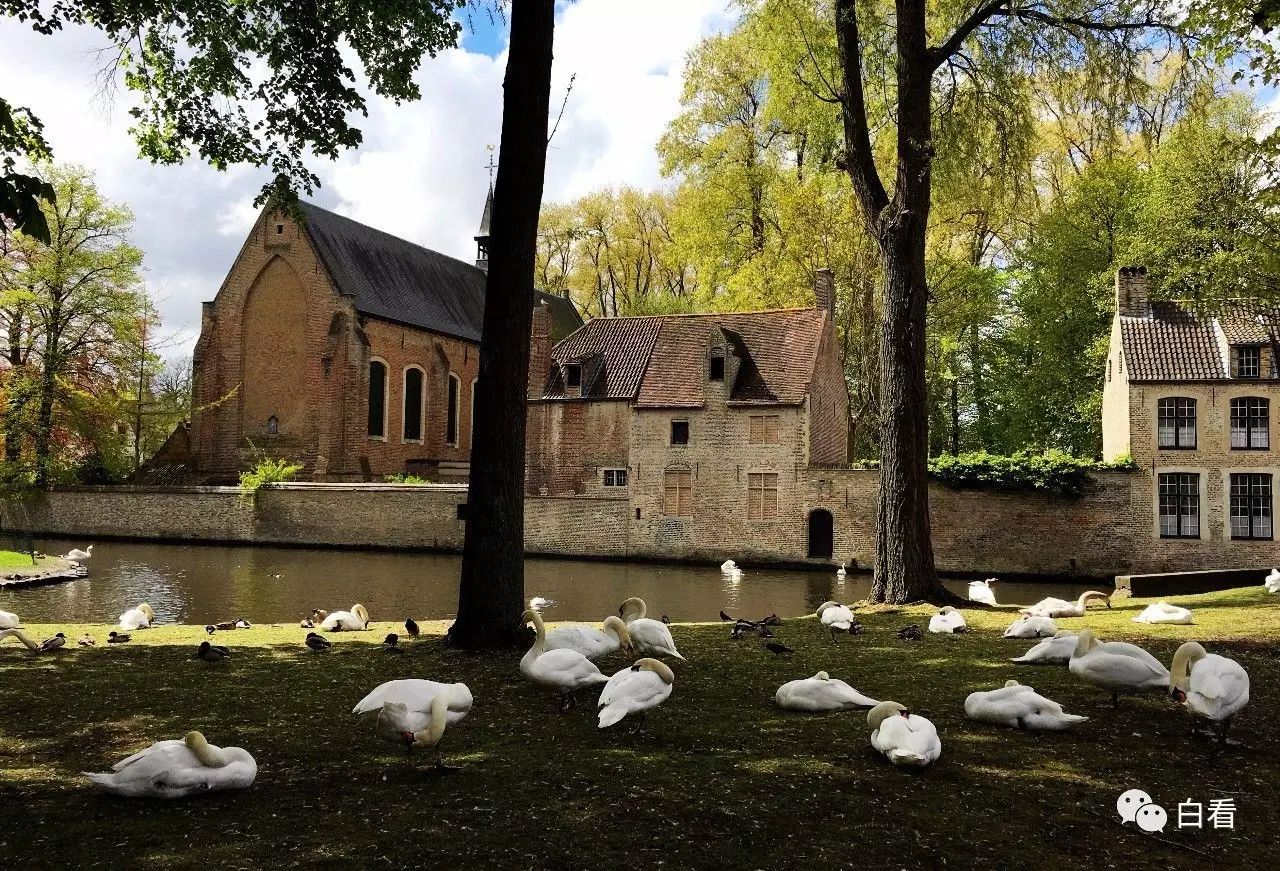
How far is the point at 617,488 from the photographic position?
1307 inches

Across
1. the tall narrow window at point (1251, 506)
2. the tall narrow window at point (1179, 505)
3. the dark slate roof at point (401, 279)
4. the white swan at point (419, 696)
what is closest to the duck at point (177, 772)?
the white swan at point (419, 696)

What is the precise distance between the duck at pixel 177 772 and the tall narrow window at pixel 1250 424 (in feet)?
95.1

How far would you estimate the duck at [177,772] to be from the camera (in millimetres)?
4129

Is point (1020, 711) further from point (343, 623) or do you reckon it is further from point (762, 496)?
point (762, 496)

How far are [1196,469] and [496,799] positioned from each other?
91.4 feet

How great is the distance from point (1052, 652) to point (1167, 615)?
332cm

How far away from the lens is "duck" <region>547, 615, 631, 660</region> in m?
6.70

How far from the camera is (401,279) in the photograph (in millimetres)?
47219

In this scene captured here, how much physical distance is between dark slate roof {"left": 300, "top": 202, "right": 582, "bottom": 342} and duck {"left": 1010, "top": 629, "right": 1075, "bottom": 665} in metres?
34.0

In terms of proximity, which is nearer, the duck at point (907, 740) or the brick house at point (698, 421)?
the duck at point (907, 740)

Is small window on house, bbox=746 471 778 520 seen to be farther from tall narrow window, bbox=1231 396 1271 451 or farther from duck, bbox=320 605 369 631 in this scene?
duck, bbox=320 605 369 631

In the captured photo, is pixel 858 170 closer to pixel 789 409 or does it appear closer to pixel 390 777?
pixel 390 777

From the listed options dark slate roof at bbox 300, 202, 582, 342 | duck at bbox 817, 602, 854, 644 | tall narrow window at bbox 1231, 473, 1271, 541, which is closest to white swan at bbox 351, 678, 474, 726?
A: duck at bbox 817, 602, 854, 644

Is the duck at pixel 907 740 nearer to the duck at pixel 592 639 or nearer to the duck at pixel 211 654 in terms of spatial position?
the duck at pixel 592 639
